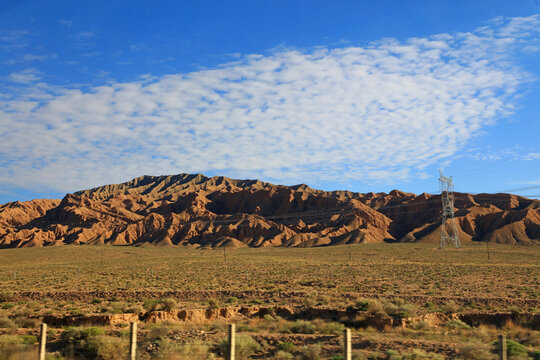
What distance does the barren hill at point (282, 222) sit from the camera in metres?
125

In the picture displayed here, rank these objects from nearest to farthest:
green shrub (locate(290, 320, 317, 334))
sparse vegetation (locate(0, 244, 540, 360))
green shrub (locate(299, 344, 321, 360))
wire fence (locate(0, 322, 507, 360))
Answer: green shrub (locate(299, 344, 321, 360)) < wire fence (locate(0, 322, 507, 360)) < sparse vegetation (locate(0, 244, 540, 360)) < green shrub (locate(290, 320, 317, 334))

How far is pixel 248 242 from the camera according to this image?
13675 centimetres

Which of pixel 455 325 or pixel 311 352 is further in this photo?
pixel 455 325

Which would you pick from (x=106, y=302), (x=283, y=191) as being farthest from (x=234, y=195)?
(x=106, y=302)

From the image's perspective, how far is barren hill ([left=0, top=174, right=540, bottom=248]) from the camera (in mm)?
124625

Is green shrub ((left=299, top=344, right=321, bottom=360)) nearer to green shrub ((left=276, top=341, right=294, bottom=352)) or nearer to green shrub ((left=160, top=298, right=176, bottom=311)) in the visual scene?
green shrub ((left=276, top=341, right=294, bottom=352))

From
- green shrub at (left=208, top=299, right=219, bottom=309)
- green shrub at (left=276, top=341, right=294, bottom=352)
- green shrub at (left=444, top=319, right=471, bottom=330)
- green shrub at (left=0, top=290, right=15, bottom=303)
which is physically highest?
green shrub at (left=276, top=341, right=294, bottom=352)

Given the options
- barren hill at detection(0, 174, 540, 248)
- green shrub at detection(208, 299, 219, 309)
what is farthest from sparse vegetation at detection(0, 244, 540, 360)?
barren hill at detection(0, 174, 540, 248)

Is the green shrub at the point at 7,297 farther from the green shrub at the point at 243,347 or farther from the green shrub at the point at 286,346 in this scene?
the green shrub at the point at 286,346

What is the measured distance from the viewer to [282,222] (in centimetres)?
16162

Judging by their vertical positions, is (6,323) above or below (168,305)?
below

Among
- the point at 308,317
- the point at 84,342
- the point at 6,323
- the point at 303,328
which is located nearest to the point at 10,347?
the point at 84,342

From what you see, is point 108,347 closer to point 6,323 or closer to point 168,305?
point 6,323

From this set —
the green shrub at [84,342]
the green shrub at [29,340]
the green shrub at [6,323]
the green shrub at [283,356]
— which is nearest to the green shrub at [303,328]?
the green shrub at [283,356]
